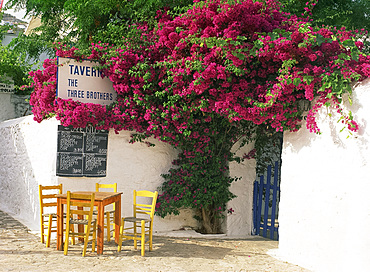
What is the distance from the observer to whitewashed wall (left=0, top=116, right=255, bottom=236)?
866 centimetres

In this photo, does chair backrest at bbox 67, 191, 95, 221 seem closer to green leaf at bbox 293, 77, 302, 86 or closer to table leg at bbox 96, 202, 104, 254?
table leg at bbox 96, 202, 104, 254

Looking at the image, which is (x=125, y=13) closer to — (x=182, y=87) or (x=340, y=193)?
(x=182, y=87)

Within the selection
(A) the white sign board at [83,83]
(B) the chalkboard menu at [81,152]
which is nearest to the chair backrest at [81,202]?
(B) the chalkboard menu at [81,152]

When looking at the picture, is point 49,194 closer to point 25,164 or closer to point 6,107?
point 25,164

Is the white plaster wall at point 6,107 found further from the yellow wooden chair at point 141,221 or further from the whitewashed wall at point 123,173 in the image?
the yellow wooden chair at point 141,221

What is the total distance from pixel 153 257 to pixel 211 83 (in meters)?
2.96

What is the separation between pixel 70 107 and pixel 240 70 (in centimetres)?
313

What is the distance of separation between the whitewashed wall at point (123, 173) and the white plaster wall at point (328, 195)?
1.87 m

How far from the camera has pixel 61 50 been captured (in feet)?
27.3

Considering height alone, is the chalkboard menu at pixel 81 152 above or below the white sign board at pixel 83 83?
below

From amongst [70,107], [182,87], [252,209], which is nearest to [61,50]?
[70,107]

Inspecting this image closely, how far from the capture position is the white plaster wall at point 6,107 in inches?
561

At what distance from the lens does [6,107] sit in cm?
1435

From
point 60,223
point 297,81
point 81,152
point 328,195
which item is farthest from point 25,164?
point 328,195
